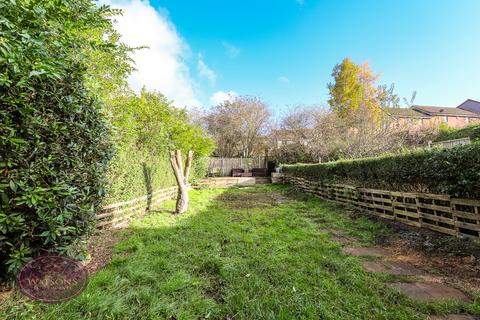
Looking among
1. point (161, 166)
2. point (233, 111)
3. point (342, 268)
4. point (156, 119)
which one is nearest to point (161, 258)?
point (342, 268)

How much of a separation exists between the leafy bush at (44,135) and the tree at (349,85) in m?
19.3

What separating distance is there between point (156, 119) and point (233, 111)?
14.2 meters

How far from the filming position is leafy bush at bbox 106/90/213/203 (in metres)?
5.57

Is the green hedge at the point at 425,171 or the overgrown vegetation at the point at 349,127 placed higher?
the overgrown vegetation at the point at 349,127

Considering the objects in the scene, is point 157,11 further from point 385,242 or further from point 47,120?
point 385,242

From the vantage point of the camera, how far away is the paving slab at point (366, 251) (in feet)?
12.0

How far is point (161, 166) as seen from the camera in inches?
332

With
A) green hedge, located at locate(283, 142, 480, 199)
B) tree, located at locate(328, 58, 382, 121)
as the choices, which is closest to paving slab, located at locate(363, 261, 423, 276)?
green hedge, located at locate(283, 142, 480, 199)

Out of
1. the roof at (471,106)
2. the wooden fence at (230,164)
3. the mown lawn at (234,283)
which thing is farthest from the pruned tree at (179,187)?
the roof at (471,106)

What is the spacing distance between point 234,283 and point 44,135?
8.96 feet

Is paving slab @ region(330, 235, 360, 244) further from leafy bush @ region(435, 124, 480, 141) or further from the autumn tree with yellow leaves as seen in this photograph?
leafy bush @ region(435, 124, 480, 141)

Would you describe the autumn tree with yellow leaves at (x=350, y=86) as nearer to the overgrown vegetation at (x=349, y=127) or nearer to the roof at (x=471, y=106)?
the overgrown vegetation at (x=349, y=127)

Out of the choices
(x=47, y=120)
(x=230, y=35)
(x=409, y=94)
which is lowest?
(x=47, y=120)

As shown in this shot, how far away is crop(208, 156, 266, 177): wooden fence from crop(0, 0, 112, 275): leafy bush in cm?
1738
